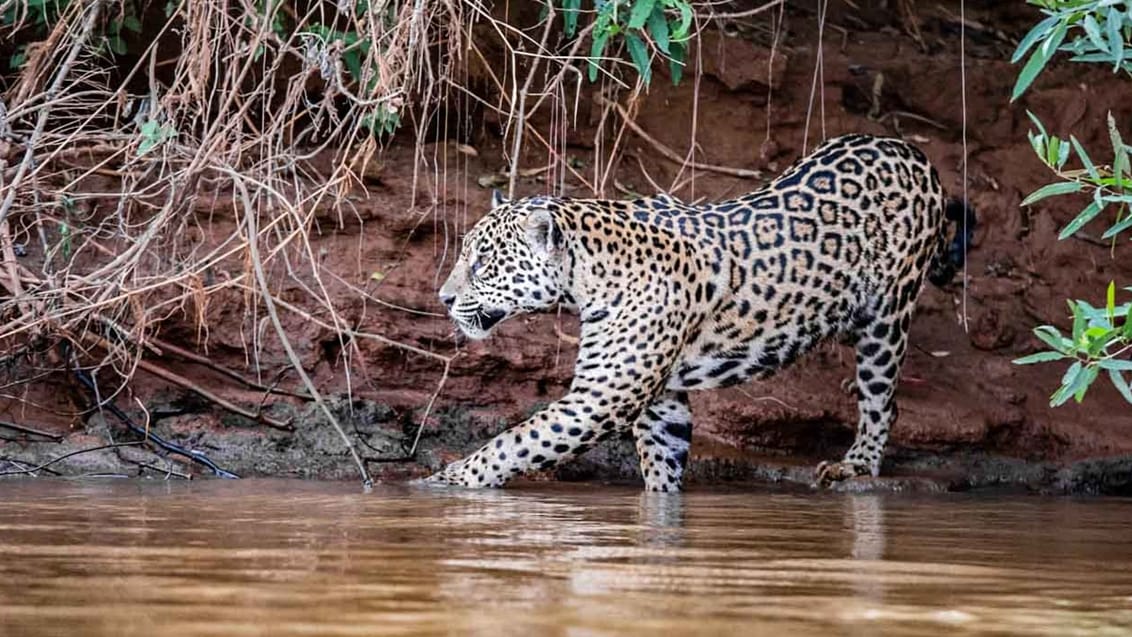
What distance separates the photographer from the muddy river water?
2.66 metres

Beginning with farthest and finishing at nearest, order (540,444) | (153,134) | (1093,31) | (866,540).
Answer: (540,444) < (153,134) < (866,540) < (1093,31)

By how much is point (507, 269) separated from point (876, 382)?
68.0 inches

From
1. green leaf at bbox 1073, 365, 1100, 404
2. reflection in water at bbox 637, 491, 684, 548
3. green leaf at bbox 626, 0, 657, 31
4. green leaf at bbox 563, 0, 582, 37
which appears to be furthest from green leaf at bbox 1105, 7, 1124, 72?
green leaf at bbox 563, 0, 582, 37

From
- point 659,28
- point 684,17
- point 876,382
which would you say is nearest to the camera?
point 684,17

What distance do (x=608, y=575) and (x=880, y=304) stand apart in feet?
14.3

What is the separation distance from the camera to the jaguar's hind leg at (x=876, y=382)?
741cm

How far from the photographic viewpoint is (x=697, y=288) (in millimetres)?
6891

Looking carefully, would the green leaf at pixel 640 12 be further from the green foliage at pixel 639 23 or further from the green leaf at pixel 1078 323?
the green leaf at pixel 1078 323

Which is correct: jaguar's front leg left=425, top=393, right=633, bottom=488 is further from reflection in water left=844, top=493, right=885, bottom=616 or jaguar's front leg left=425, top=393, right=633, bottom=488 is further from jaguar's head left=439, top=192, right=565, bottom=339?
reflection in water left=844, top=493, right=885, bottom=616

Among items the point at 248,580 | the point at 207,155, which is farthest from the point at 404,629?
the point at 207,155

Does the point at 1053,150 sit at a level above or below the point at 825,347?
above

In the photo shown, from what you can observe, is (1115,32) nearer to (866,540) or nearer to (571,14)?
(866,540)

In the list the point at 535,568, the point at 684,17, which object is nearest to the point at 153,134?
the point at 684,17

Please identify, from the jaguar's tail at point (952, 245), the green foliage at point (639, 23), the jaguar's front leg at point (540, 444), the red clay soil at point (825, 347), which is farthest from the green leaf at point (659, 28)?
the jaguar's tail at point (952, 245)
